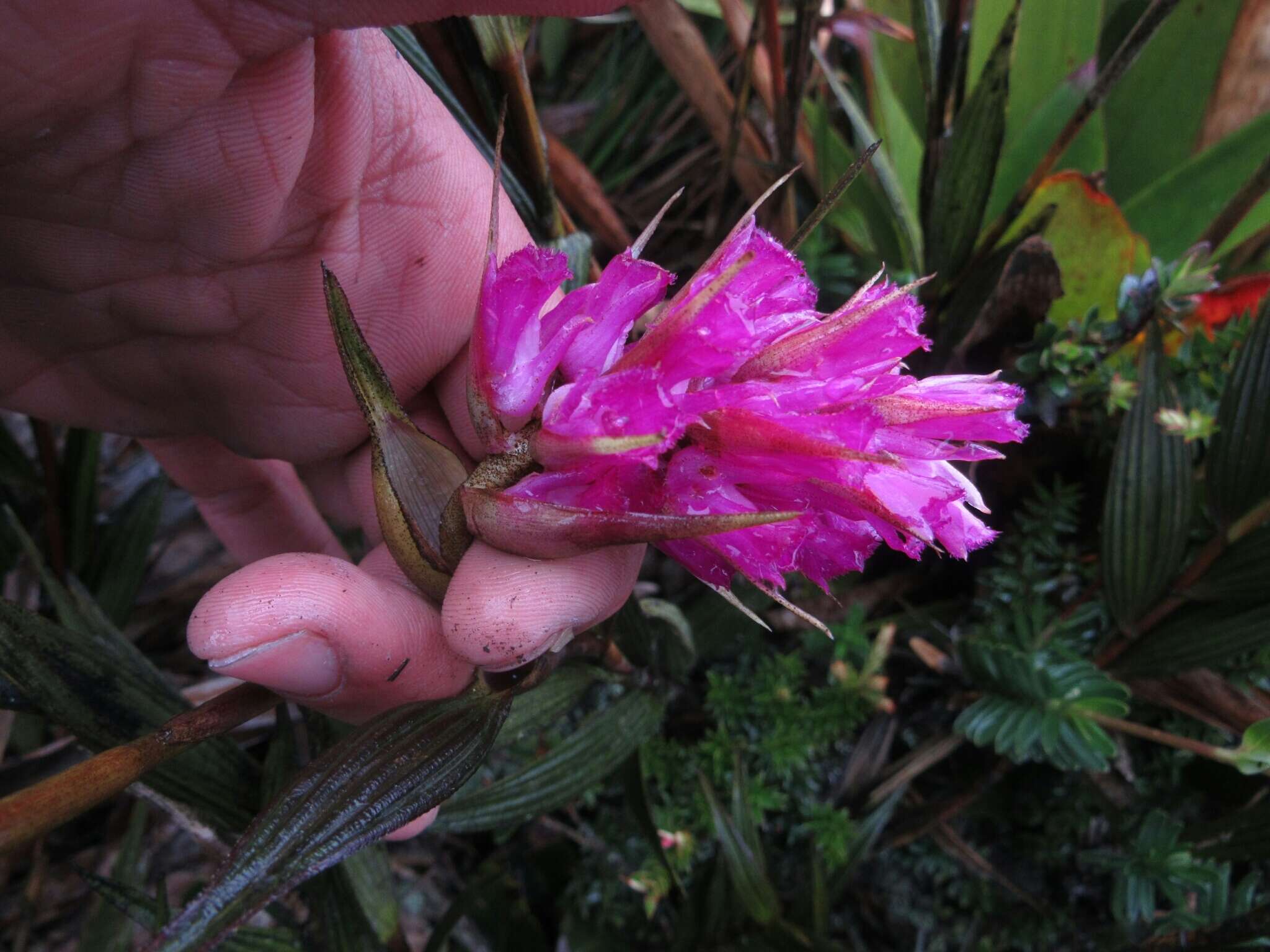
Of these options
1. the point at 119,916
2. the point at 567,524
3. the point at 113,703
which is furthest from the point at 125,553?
the point at 567,524

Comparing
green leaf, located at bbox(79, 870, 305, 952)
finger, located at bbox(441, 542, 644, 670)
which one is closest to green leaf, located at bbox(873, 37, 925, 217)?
finger, located at bbox(441, 542, 644, 670)

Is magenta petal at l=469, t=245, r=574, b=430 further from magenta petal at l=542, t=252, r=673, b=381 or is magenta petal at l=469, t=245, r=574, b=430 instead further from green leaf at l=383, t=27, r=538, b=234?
green leaf at l=383, t=27, r=538, b=234

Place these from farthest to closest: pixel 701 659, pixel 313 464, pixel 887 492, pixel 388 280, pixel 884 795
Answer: pixel 701 659, pixel 884 795, pixel 313 464, pixel 388 280, pixel 887 492

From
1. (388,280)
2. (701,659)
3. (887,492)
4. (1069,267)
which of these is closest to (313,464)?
(388,280)

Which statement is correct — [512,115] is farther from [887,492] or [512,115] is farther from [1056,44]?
[1056,44]

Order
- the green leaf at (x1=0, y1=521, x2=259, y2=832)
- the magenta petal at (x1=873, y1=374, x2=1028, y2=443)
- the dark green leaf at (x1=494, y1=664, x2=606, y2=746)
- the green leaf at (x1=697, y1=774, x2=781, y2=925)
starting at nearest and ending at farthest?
1. the magenta petal at (x1=873, y1=374, x2=1028, y2=443)
2. the green leaf at (x1=0, y1=521, x2=259, y2=832)
3. the dark green leaf at (x1=494, y1=664, x2=606, y2=746)
4. the green leaf at (x1=697, y1=774, x2=781, y2=925)

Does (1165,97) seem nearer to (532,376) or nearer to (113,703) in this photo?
(532,376)
